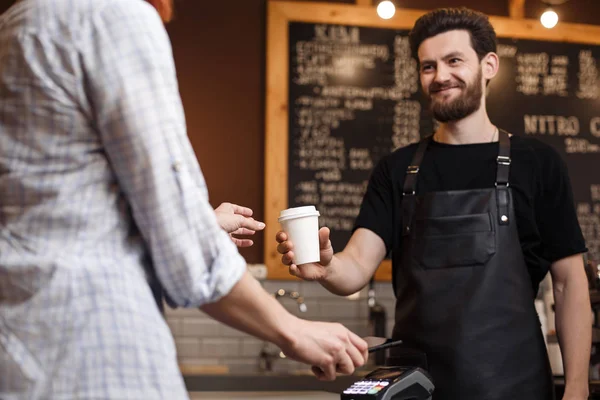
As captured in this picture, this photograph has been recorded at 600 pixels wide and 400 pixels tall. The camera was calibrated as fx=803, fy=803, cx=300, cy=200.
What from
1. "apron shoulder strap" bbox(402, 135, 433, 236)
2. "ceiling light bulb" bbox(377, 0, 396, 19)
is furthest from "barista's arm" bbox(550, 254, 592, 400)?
"ceiling light bulb" bbox(377, 0, 396, 19)

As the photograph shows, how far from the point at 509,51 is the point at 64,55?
4.04m

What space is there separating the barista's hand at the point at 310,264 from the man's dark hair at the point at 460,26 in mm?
790

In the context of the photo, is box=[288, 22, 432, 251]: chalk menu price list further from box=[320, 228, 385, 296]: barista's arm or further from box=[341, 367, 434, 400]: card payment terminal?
box=[341, 367, 434, 400]: card payment terminal

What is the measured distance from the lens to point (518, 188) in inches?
89.7

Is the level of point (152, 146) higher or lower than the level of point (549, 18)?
lower

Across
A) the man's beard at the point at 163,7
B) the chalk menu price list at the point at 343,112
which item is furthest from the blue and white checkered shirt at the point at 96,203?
the chalk menu price list at the point at 343,112

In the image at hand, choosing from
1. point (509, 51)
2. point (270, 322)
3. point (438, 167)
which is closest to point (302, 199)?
point (509, 51)

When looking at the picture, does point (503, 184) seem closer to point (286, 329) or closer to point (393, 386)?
point (393, 386)

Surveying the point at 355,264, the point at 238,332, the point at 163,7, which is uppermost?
the point at 163,7

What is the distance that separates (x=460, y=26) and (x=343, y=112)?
2079 millimetres

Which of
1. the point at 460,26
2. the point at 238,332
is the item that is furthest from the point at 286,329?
the point at 238,332

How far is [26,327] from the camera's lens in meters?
1.00

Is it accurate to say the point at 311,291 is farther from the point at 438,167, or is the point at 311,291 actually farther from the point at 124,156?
the point at 124,156

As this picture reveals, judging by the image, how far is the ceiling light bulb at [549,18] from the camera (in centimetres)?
462
